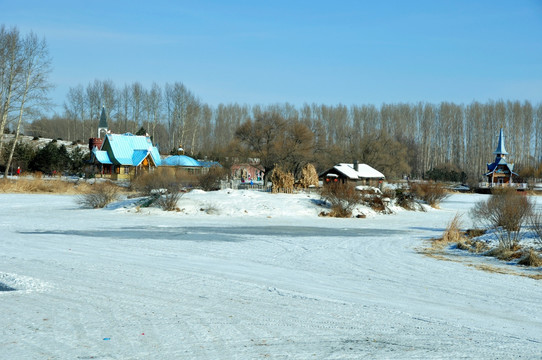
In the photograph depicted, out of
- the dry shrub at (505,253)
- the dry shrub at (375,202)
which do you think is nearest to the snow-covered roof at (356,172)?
the dry shrub at (375,202)

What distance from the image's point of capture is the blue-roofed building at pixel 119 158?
65.4m

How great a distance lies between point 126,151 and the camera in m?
67.1

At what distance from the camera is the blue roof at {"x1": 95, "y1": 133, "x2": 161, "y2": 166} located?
65.6 metres

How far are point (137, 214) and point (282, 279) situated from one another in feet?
62.1

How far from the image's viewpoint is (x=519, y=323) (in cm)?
816

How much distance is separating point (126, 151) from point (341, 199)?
4096 cm

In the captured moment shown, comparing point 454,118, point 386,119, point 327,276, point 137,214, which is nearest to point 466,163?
point 454,118

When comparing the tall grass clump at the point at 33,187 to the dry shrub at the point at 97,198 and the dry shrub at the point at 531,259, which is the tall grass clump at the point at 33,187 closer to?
the dry shrub at the point at 97,198

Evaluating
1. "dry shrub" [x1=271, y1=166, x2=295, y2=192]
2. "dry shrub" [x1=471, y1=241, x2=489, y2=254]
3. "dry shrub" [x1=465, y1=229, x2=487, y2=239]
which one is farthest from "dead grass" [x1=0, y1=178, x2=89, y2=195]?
"dry shrub" [x1=471, y1=241, x2=489, y2=254]

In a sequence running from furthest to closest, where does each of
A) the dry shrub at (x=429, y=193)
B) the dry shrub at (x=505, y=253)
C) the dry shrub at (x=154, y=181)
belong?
the dry shrub at (x=429, y=193), the dry shrub at (x=154, y=181), the dry shrub at (x=505, y=253)

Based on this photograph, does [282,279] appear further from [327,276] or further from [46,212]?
[46,212]

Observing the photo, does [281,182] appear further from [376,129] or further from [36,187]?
[376,129]

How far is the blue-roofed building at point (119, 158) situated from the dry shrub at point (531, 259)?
55.1m

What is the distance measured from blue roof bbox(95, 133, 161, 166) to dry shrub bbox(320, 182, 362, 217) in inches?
1465
